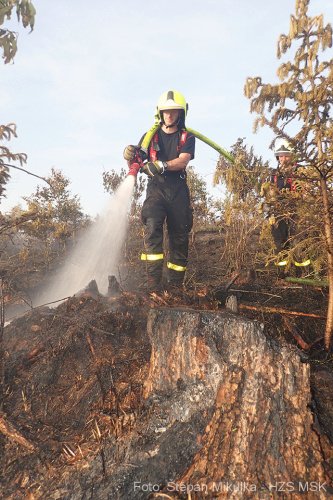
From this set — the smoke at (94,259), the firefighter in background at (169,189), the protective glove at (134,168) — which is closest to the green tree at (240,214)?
the firefighter in background at (169,189)

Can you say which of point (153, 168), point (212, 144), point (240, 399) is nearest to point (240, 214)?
point (212, 144)

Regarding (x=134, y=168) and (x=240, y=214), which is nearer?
(x=134, y=168)

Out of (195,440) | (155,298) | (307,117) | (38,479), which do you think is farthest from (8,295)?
(307,117)

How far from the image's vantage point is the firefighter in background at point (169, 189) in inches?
176

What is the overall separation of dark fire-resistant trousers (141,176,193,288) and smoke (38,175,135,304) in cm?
200

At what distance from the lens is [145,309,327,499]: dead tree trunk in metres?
2.07

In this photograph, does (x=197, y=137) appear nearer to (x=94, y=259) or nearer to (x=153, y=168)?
(x=153, y=168)

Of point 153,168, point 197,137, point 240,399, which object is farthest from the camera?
point 197,137

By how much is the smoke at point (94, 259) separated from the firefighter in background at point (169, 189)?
195 centimetres

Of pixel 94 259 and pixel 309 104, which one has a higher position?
pixel 309 104

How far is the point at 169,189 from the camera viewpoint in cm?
471

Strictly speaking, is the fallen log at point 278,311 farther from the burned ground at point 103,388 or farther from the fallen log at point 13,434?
the fallen log at point 13,434

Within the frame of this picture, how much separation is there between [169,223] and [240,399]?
2949 mm

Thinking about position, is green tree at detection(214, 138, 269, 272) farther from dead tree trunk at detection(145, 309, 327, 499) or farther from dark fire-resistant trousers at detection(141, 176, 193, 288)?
dead tree trunk at detection(145, 309, 327, 499)
